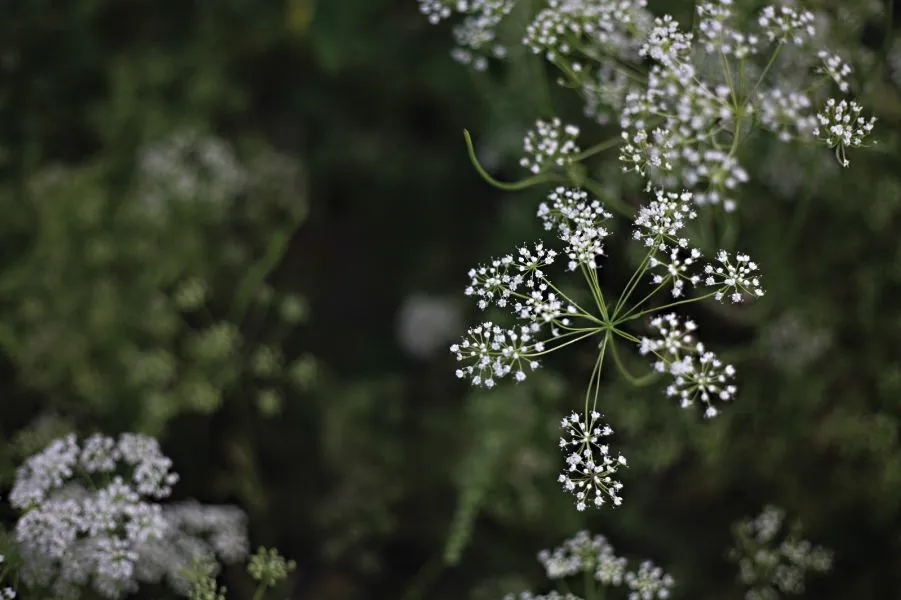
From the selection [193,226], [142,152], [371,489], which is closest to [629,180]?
[371,489]

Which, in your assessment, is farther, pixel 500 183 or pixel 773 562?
pixel 773 562

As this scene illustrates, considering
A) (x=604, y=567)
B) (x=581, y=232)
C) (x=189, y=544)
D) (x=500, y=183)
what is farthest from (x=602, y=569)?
(x=189, y=544)

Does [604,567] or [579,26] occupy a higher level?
[579,26]

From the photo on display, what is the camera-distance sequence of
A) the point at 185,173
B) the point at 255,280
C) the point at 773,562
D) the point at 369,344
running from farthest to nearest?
the point at 369,344, the point at 185,173, the point at 255,280, the point at 773,562

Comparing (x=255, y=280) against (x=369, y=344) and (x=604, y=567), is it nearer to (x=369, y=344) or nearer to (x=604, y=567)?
(x=369, y=344)

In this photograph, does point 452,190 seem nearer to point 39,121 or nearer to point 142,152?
point 142,152

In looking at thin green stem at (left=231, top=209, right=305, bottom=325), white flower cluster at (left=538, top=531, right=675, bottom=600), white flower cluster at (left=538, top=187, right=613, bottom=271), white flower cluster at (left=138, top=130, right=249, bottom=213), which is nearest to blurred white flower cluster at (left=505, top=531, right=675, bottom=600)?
white flower cluster at (left=538, top=531, right=675, bottom=600)

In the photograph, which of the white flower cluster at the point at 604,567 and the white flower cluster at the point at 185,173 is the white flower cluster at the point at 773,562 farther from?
the white flower cluster at the point at 185,173
